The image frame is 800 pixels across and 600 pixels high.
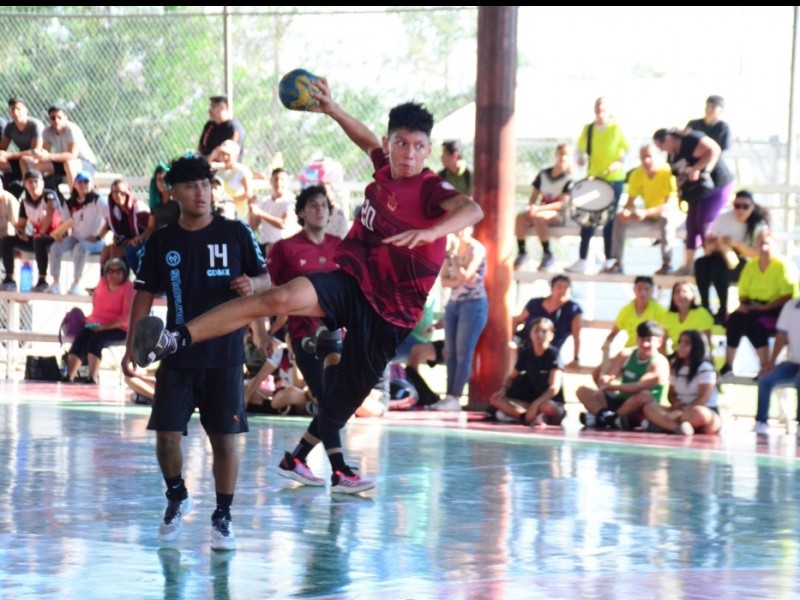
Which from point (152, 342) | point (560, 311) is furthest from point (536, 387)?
point (152, 342)

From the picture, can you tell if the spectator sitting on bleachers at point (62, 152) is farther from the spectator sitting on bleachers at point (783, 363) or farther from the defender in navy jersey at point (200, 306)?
the defender in navy jersey at point (200, 306)

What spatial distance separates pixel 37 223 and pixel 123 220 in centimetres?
143

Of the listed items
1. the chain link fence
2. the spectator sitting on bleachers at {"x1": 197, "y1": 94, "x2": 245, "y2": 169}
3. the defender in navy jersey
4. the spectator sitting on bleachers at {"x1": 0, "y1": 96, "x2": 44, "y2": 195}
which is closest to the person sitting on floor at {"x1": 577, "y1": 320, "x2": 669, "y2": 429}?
the chain link fence

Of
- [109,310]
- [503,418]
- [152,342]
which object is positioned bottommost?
[503,418]

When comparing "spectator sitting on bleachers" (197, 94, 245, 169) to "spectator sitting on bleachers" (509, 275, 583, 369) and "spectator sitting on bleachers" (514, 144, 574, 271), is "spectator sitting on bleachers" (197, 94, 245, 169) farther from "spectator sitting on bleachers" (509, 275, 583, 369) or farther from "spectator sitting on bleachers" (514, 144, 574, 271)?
"spectator sitting on bleachers" (509, 275, 583, 369)

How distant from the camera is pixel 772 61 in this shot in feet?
89.7

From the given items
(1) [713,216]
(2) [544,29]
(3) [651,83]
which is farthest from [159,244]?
(2) [544,29]

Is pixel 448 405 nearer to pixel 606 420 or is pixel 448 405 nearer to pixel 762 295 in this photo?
pixel 606 420

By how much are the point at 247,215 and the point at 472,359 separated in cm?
316

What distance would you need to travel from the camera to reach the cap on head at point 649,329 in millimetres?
12602

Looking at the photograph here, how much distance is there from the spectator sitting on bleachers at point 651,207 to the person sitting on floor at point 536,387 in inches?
76.8

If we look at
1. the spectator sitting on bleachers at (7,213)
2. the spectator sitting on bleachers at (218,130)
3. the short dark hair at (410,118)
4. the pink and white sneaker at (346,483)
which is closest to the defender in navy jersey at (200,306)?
the short dark hair at (410,118)

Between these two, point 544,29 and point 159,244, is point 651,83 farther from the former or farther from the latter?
point 159,244

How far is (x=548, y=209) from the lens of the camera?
50.6ft
